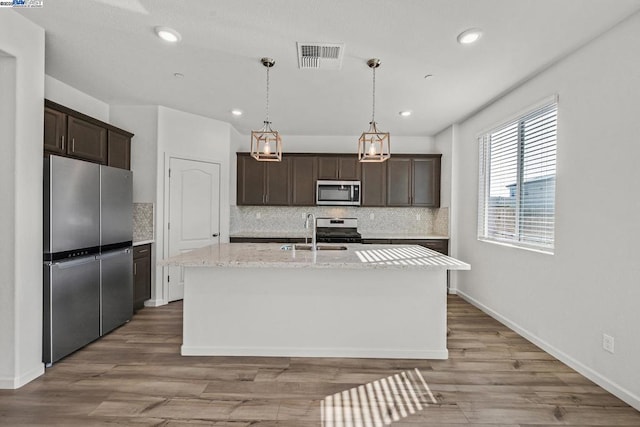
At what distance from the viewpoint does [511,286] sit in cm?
340

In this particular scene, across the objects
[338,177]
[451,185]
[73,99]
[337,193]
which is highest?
[73,99]

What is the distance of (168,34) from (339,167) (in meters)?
3.25

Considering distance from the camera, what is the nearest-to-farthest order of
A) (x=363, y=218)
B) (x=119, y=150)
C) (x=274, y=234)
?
(x=119, y=150) → (x=274, y=234) → (x=363, y=218)

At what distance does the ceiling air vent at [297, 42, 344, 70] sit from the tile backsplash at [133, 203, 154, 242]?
108 inches

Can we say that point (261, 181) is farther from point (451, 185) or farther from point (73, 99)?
point (451, 185)

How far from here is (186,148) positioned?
434cm

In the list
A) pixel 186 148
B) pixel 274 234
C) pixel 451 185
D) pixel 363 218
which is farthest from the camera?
pixel 363 218

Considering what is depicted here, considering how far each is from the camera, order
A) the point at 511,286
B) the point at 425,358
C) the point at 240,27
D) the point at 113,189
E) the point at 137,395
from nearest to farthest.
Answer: the point at 137,395 → the point at 240,27 → the point at 425,358 → the point at 113,189 → the point at 511,286

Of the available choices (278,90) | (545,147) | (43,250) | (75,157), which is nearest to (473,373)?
(545,147)

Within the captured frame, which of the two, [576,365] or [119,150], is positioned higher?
[119,150]

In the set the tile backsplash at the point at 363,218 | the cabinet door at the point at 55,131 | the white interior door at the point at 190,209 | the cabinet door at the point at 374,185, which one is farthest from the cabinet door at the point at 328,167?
the cabinet door at the point at 55,131

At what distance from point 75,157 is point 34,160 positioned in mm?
768

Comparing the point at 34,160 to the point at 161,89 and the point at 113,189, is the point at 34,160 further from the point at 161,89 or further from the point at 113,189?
the point at 161,89

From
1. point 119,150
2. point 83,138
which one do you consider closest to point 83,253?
point 83,138
